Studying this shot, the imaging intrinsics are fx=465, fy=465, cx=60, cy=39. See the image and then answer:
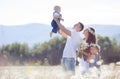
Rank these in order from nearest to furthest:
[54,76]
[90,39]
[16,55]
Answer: [54,76] → [90,39] → [16,55]

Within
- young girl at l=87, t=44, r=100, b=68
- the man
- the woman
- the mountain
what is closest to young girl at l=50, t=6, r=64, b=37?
the man

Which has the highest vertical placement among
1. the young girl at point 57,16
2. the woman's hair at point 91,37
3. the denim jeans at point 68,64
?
the young girl at point 57,16

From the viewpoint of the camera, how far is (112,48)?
2006 centimetres

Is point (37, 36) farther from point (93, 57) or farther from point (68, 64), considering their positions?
point (93, 57)

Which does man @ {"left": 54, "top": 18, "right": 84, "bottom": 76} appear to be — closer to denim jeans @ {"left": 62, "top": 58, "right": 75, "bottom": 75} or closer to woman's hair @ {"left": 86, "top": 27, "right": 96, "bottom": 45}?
denim jeans @ {"left": 62, "top": 58, "right": 75, "bottom": 75}

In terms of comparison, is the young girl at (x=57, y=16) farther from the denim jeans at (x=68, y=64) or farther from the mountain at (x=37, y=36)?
the mountain at (x=37, y=36)

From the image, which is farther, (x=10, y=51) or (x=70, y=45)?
(x=10, y=51)

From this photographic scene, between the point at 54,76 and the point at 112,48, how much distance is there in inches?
588

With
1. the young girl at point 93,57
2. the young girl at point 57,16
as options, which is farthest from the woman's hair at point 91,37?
the young girl at point 57,16

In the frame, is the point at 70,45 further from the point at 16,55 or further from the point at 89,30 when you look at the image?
the point at 16,55

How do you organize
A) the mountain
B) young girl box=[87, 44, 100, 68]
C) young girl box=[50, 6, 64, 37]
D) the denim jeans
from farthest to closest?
the mountain → young girl box=[50, 6, 64, 37] → the denim jeans → young girl box=[87, 44, 100, 68]

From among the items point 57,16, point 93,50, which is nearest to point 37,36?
point 57,16

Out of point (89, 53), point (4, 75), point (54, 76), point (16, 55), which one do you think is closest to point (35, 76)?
point (54, 76)

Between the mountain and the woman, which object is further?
the mountain
